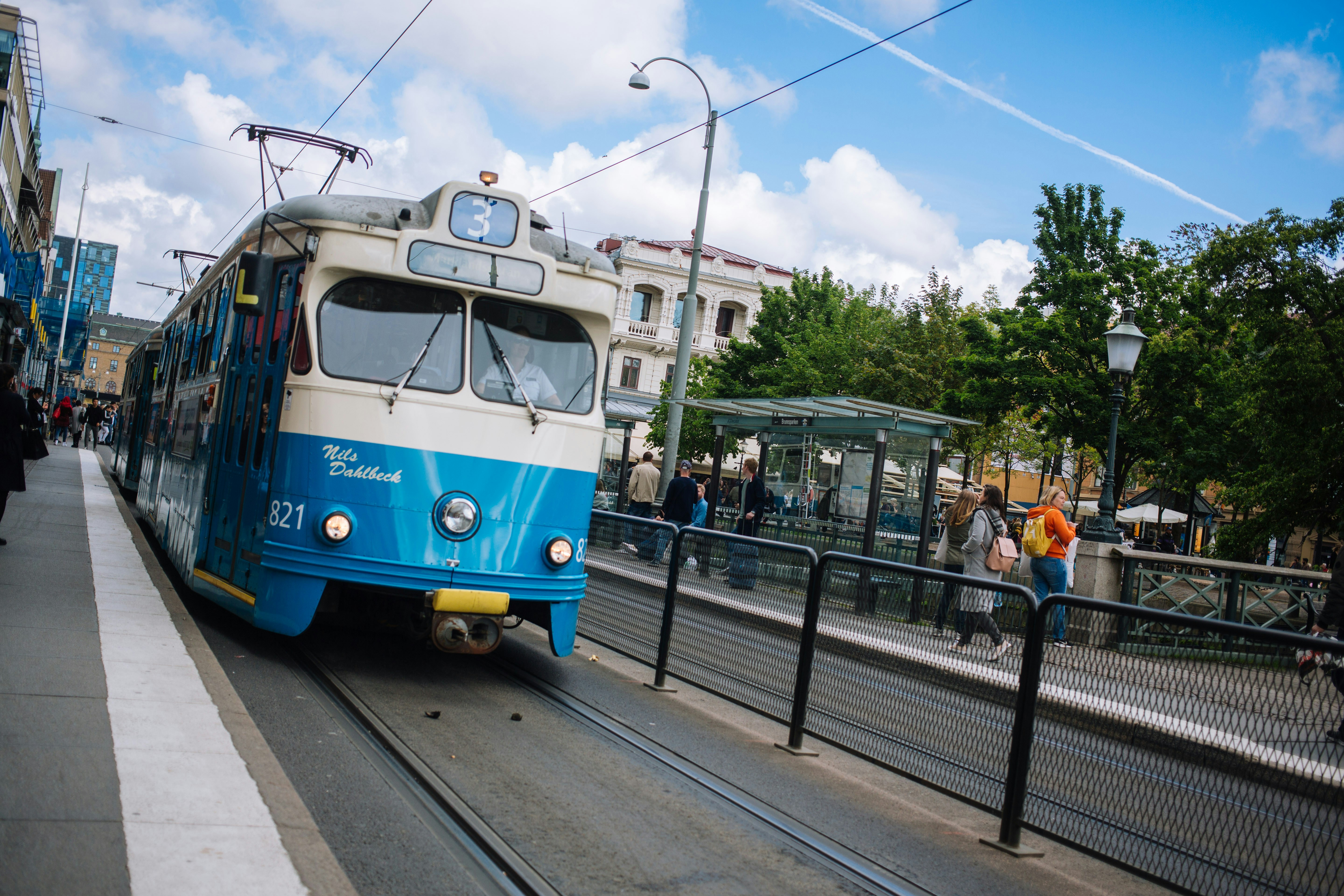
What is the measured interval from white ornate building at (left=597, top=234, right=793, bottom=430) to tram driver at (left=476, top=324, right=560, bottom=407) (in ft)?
169

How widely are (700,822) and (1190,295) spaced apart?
81.0ft

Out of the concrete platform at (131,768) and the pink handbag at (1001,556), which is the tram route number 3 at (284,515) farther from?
the pink handbag at (1001,556)

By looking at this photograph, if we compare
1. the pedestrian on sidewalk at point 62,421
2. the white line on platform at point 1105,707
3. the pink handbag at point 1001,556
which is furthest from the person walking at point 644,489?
the pedestrian on sidewalk at point 62,421

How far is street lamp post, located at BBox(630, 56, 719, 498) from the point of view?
21125 millimetres

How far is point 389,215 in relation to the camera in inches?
288

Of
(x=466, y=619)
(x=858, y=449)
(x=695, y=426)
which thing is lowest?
(x=466, y=619)

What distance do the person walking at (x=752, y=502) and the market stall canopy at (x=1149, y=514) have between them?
2398 centimetres

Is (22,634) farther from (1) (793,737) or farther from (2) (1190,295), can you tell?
(2) (1190,295)

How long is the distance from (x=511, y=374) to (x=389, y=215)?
1276 mm

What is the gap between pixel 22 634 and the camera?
6.66 meters

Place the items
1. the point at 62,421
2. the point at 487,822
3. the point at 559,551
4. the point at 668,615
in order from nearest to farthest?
1. the point at 487,822
2. the point at 559,551
3. the point at 668,615
4. the point at 62,421

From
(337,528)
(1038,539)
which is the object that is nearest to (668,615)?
(337,528)

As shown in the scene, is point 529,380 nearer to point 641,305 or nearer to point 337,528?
point 337,528

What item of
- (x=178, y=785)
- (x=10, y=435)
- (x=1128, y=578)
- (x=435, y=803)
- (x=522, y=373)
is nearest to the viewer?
(x=178, y=785)
